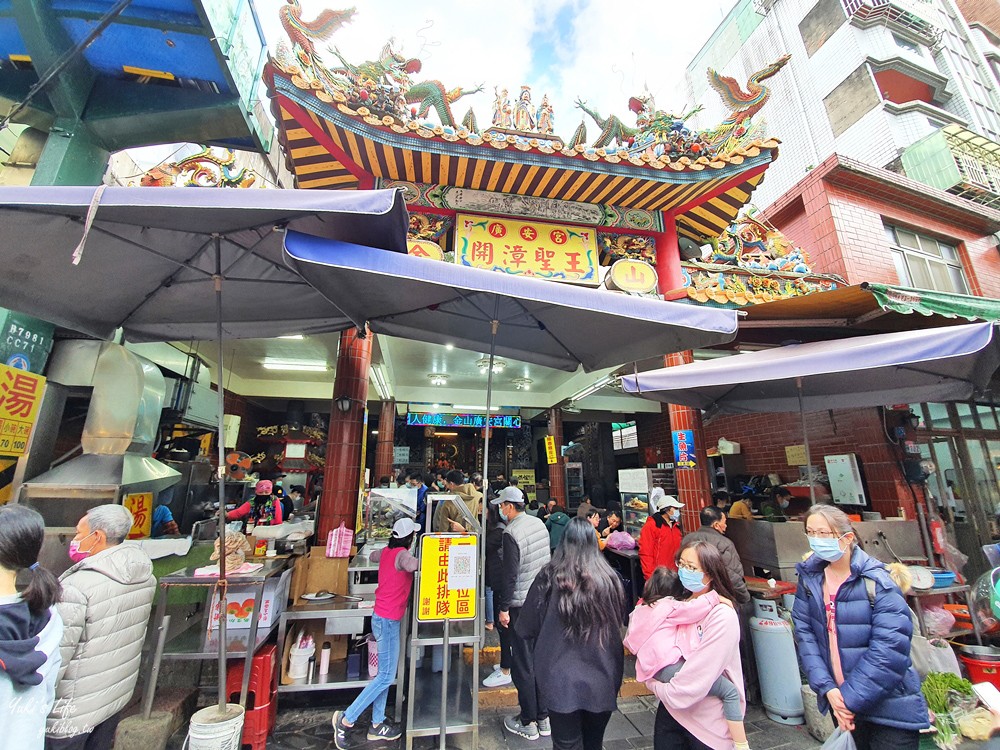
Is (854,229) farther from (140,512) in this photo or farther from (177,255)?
(140,512)

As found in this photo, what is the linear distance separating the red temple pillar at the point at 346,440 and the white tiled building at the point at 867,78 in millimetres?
11838

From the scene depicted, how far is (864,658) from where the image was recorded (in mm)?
2061

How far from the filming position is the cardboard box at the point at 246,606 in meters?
3.43

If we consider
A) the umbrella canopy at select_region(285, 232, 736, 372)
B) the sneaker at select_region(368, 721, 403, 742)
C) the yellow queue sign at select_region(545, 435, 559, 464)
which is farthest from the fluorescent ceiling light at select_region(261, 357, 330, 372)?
the sneaker at select_region(368, 721, 403, 742)

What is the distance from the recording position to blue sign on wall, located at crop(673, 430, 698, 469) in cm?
539

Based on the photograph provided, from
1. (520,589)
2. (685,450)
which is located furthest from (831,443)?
(520,589)

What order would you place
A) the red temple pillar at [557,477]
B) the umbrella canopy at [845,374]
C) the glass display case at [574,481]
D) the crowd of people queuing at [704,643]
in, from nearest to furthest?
the crowd of people queuing at [704,643], the umbrella canopy at [845,374], the red temple pillar at [557,477], the glass display case at [574,481]

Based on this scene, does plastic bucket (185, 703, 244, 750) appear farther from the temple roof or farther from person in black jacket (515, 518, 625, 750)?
the temple roof

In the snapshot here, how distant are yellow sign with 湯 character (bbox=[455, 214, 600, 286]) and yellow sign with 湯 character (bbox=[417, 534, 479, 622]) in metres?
3.43

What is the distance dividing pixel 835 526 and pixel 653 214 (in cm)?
504

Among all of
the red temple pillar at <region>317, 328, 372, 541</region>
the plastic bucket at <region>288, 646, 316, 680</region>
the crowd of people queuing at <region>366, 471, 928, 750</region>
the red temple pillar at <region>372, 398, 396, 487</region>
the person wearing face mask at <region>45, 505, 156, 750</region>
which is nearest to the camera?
the crowd of people queuing at <region>366, 471, 928, 750</region>

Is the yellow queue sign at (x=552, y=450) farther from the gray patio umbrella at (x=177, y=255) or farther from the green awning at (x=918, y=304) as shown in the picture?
the gray patio umbrella at (x=177, y=255)

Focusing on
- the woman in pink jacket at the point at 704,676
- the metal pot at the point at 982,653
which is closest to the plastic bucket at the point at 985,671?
the metal pot at the point at 982,653

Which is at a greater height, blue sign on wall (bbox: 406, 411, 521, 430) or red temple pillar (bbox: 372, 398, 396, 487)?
blue sign on wall (bbox: 406, 411, 521, 430)
